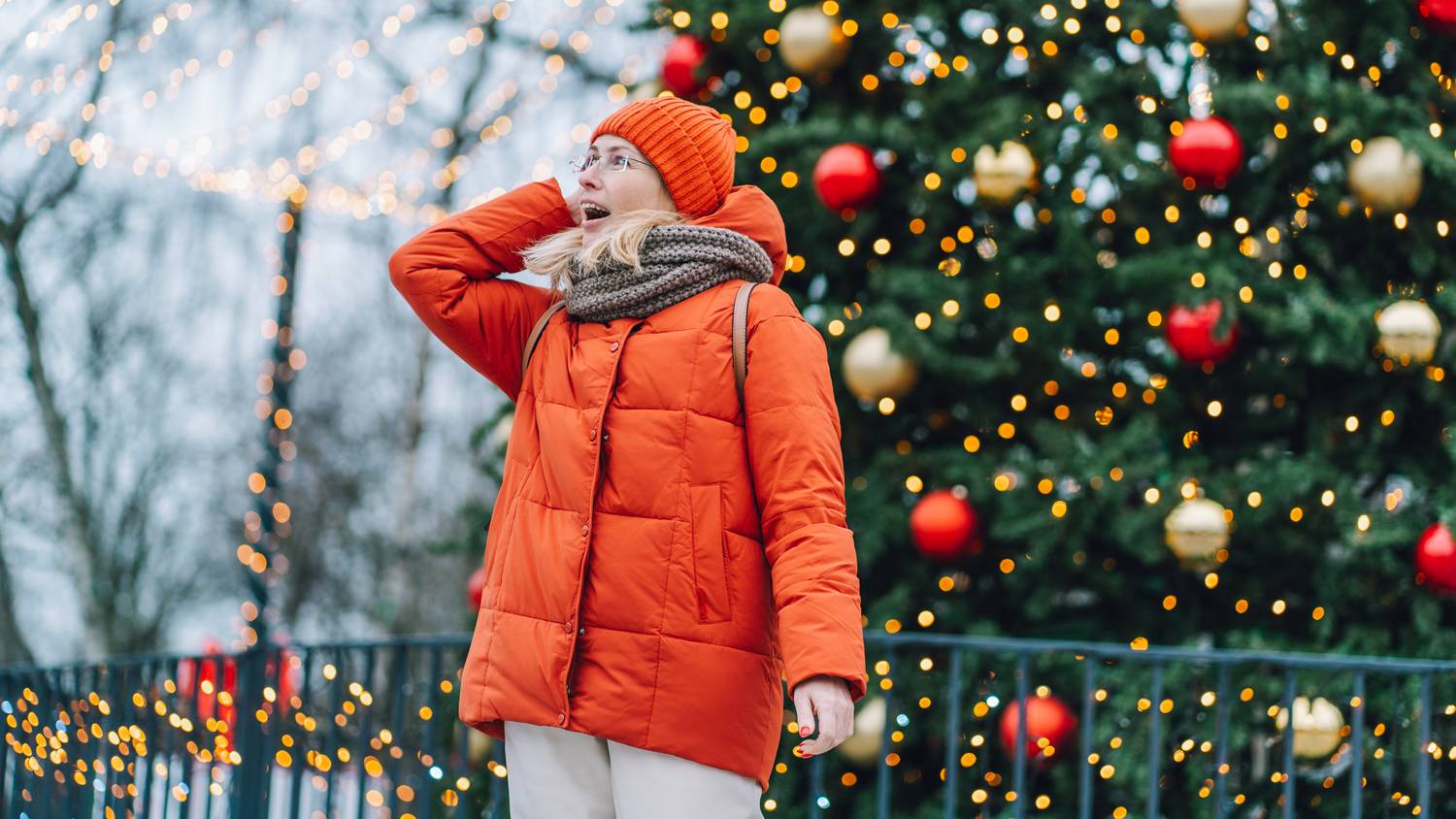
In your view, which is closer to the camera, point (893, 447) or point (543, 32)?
point (893, 447)

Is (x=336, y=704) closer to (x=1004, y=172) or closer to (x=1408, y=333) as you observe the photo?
(x=1004, y=172)

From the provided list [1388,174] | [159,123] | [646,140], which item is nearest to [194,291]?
[159,123]

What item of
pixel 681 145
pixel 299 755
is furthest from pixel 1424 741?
pixel 299 755

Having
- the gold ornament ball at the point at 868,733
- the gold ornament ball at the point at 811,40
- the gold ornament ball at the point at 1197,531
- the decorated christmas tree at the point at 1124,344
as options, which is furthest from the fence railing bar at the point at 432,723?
the gold ornament ball at the point at 811,40

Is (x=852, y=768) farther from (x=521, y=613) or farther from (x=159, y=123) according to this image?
(x=159, y=123)

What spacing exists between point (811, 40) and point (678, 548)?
330 cm

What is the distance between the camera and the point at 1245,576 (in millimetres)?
5180

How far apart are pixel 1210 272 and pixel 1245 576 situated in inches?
41.6

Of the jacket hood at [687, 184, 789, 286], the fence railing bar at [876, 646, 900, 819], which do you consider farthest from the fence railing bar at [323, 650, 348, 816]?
the jacket hood at [687, 184, 789, 286]

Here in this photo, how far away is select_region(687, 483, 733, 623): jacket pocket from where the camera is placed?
230cm

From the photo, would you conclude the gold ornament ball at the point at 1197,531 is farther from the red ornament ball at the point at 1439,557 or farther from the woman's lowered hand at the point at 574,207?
the woman's lowered hand at the point at 574,207

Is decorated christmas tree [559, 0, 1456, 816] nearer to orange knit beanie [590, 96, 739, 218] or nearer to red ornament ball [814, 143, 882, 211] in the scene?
red ornament ball [814, 143, 882, 211]

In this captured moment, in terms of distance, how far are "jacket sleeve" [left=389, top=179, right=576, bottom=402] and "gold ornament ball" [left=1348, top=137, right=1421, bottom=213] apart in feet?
9.93

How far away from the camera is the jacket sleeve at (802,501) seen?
7.22 ft
